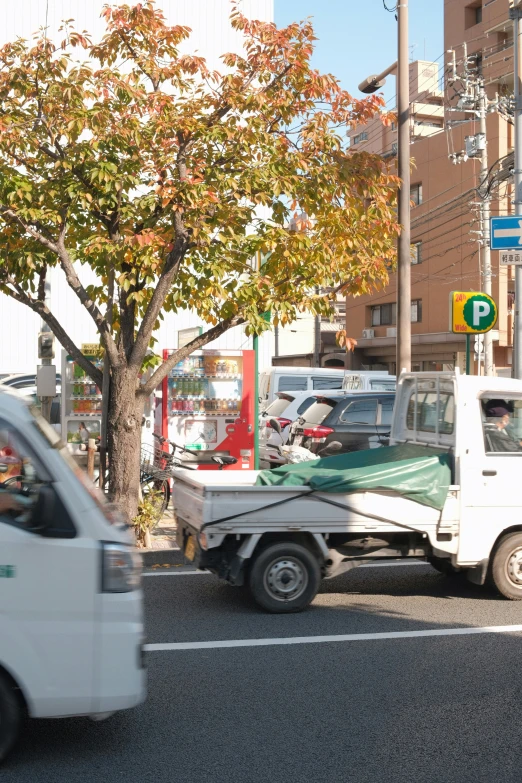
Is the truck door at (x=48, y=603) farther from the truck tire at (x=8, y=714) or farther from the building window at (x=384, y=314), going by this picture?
the building window at (x=384, y=314)

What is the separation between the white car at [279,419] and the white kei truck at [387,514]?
760 centimetres

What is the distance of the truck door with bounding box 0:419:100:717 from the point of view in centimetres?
397

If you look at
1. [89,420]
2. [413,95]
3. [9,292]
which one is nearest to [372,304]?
[413,95]

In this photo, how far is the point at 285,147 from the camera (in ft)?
35.2

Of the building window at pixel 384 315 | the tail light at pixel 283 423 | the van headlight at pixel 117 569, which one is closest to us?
the van headlight at pixel 117 569

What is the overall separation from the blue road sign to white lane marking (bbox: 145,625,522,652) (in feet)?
20.0

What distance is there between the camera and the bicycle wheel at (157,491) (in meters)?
11.1

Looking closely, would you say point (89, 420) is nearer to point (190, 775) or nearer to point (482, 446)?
point (482, 446)

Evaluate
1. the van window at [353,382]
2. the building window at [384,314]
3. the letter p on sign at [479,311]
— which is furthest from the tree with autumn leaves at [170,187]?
the building window at [384,314]

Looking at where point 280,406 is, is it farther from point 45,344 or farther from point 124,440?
point 124,440

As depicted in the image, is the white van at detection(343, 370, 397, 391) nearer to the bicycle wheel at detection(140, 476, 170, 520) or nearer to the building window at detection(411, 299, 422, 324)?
the bicycle wheel at detection(140, 476, 170, 520)

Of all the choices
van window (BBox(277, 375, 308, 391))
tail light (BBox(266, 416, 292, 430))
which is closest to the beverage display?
tail light (BBox(266, 416, 292, 430))

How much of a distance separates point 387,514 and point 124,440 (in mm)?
4185

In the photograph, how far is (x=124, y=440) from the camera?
1059 cm
